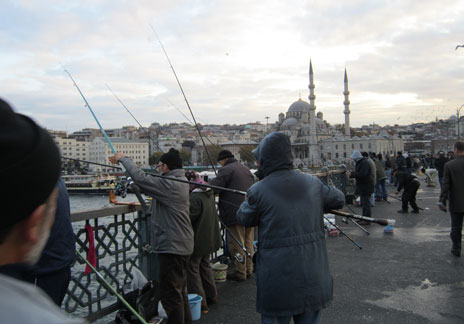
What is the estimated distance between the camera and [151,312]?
4078 millimetres

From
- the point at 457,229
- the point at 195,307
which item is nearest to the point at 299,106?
the point at 457,229

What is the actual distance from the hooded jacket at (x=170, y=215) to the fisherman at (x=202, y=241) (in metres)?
0.54

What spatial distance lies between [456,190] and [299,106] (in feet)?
436

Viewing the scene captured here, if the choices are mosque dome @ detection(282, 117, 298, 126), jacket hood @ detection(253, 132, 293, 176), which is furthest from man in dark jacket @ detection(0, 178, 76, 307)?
mosque dome @ detection(282, 117, 298, 126)

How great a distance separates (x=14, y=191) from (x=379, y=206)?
12.5 metres

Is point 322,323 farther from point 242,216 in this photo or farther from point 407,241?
point 407,241

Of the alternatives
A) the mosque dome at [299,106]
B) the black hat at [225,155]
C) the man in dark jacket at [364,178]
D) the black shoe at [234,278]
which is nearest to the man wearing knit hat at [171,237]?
the black shoe at [234,278]

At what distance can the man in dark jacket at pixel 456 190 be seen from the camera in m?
6.00

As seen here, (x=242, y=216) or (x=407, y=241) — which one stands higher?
(x=242, y=216)

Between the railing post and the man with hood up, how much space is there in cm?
214

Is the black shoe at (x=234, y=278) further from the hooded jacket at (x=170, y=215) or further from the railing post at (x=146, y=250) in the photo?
the hooded jacket at (x=170, y=215)

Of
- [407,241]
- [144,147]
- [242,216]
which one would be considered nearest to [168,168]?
[242,216]

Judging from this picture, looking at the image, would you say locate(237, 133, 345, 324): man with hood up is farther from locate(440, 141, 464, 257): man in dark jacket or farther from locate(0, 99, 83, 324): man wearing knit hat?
locate(440, 141, 464, 257): man in dark jacket

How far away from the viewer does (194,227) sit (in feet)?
14.8
